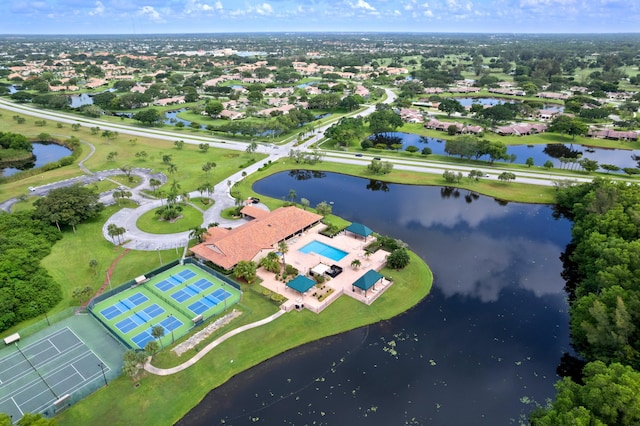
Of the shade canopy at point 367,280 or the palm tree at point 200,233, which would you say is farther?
the palm tree at point 200,233

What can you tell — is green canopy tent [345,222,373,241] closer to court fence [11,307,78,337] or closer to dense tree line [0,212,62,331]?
court fence [11,307,78,337]

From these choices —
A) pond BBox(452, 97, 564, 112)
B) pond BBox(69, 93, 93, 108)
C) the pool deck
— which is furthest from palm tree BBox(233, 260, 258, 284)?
pond BBox(69, 93, 93, 108)

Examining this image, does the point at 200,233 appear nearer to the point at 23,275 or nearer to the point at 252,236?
the point at 252,236

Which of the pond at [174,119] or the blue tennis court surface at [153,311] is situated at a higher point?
the pond at [174,119]

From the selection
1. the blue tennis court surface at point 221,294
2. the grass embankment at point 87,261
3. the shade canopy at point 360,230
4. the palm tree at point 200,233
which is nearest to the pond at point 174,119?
the grass embankment at point 87,261

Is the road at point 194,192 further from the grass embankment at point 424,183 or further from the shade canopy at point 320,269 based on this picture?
the shade canopy at point 320,269

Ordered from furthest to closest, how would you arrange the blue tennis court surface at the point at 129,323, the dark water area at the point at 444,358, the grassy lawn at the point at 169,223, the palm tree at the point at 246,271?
1. the grassy lawn at the point at 169,223
2. the palm tree at the point at 246,271
3. the blue tennis court surface at the point at 129,323
4. the dark water area at the point at 444,358

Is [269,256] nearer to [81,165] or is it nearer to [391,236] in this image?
[391,236]

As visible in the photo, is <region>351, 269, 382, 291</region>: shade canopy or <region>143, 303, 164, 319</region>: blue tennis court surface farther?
<region>351, 269, 382, 291</region>: shade canopy
